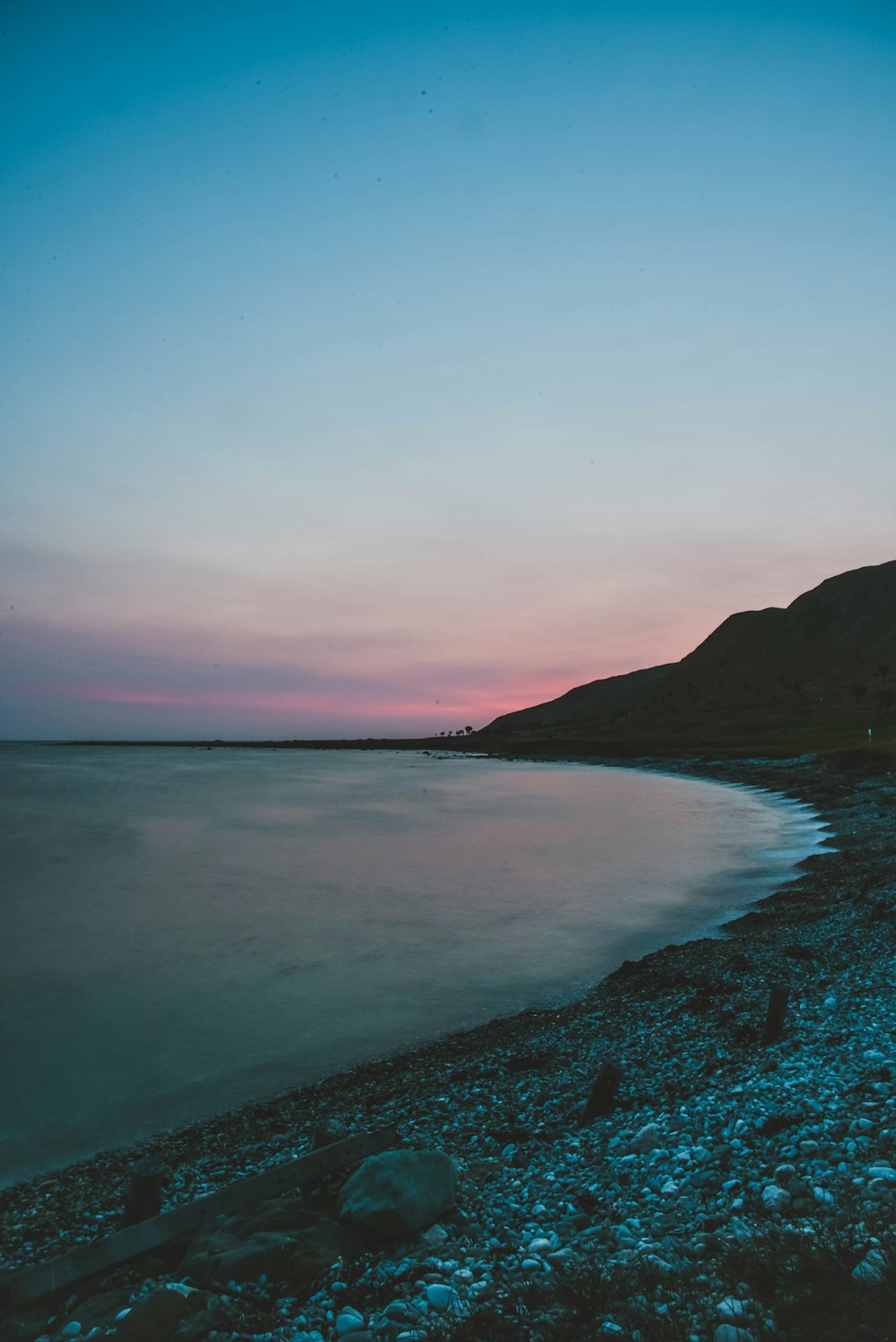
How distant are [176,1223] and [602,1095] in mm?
5231

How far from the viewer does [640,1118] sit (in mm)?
9211

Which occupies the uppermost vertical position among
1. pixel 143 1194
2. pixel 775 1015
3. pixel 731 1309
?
pixel 731 1309

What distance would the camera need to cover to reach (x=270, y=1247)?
22.9 ft

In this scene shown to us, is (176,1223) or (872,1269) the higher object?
(872,1269)

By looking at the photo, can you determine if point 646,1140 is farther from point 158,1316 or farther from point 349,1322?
point 158,1316

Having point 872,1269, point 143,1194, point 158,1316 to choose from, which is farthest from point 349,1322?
point 872,1269

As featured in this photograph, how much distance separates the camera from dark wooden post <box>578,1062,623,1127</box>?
31.5ft

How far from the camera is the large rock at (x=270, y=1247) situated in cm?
682

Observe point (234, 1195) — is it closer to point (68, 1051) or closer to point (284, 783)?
point (68, 1051)

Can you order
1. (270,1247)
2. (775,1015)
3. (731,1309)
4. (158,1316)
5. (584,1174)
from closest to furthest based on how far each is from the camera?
(731,1309) < (158,1316) < (270,1247) < (584,1174) < (775,1015)

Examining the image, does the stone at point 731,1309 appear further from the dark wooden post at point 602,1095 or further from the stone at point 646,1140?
the dark wooden post at point 602,1095

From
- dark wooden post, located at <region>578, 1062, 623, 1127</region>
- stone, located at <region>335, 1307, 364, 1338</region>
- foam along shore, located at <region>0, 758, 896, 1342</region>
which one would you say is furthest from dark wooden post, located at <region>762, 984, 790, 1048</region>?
stone, located at <region>335, 1307, 364, 1338</region>

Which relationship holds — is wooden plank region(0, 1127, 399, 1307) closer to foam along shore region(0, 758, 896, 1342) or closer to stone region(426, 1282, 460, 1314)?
foam along shore region(0, 758, 896, 1342)

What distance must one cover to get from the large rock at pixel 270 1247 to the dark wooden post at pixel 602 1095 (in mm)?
3638
